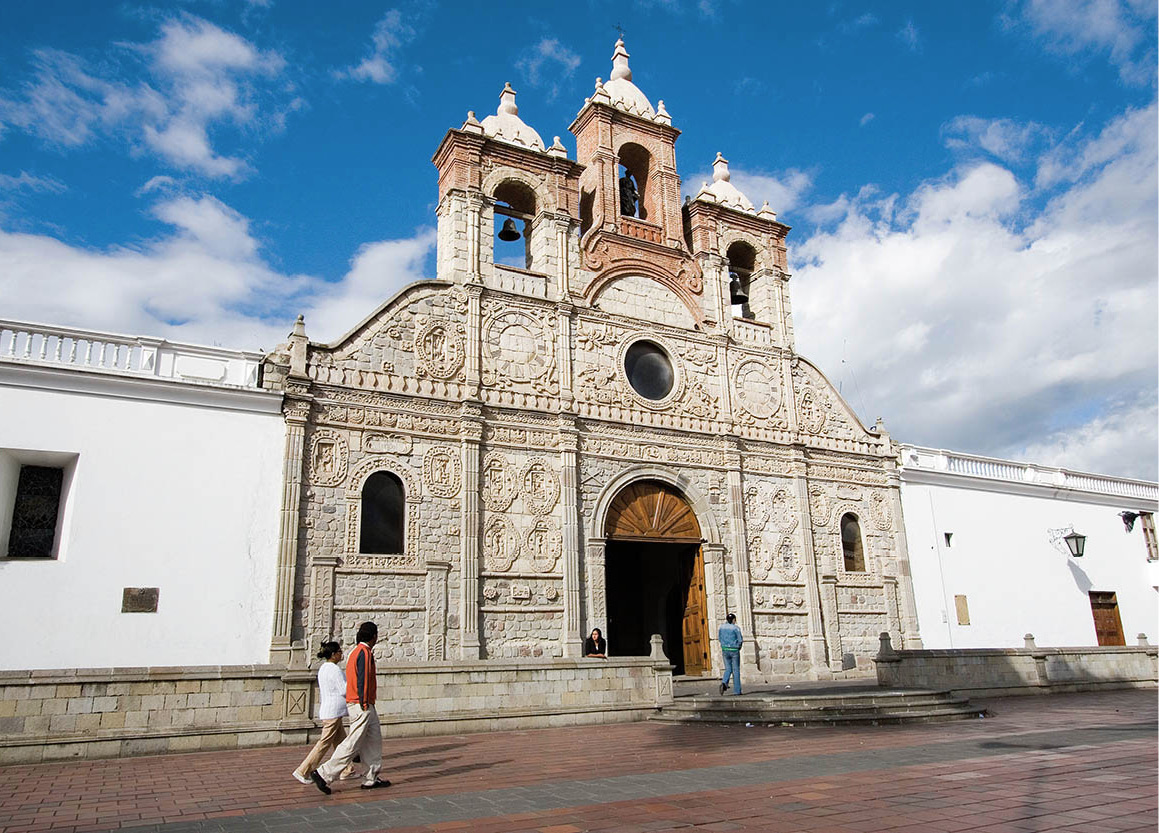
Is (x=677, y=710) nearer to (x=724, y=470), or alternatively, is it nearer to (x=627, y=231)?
(x=724, y=470)

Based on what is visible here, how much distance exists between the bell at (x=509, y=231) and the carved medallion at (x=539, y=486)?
628cm

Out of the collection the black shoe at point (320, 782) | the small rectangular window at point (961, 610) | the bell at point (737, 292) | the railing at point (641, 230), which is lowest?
the black shoe at point (320, 782)

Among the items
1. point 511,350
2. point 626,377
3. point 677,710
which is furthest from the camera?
point 626,377

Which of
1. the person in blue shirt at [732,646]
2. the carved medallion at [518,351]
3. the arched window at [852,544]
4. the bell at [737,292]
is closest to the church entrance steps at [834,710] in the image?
the person in blue shirt at [732,646]

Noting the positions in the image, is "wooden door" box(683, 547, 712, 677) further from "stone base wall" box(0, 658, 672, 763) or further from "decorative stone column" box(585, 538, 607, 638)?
"stone base wall" box(0, 658, 672, 763)

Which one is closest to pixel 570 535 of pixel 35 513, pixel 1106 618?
pixel 35 513

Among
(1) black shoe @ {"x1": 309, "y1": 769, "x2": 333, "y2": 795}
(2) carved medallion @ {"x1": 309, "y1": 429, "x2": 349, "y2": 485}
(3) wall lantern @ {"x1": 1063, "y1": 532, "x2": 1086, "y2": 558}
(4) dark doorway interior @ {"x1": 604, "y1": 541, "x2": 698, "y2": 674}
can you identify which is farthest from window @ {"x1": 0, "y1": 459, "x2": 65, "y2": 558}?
(3) wall lantern @ {"x1": 1063, "y1": 532, "x2": 1086, "y2": 558}

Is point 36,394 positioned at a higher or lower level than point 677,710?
higher

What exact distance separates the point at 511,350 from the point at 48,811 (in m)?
14.4

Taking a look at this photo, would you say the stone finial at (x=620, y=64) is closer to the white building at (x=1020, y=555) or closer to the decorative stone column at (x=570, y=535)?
the decorative stone column at (x=570, y=535)

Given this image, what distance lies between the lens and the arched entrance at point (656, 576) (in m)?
20.8

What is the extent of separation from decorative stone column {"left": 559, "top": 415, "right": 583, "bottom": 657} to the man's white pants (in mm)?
10428

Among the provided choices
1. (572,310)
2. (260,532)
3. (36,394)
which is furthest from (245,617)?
(572,310)

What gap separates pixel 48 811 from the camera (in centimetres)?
691
